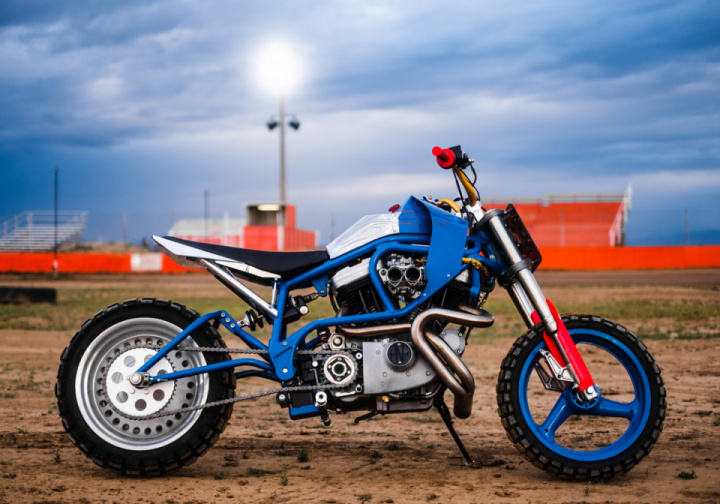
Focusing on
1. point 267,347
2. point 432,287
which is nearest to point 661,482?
point 432,287

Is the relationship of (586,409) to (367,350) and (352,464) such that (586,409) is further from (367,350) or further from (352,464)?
(352,464)

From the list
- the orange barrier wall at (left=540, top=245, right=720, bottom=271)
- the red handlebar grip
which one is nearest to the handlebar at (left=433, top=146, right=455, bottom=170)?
the red handlebar grip

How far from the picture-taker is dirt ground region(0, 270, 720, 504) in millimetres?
4125

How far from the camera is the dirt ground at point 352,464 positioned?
4.12 meters

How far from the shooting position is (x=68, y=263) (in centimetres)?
3822

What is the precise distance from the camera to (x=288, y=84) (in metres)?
42.1

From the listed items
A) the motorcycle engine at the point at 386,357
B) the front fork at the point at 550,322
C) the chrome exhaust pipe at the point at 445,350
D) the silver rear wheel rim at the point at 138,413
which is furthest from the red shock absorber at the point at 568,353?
the silver rear wheel rim at the point at 138,413

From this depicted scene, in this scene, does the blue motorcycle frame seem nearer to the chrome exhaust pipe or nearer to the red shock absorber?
the chrome exhaust pipe

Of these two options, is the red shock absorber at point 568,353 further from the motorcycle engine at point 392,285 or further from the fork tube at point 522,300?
the motorcycle engine at point 392,285

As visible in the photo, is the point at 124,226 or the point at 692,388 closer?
the point at 692,388

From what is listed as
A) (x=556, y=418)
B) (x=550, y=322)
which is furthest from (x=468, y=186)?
(x=556, y=418)

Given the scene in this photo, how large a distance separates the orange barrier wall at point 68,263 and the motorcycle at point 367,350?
34.7m

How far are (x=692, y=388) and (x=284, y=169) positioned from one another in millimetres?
34008

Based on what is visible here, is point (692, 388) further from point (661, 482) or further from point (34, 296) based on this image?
point (34, 296)
